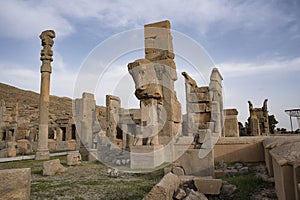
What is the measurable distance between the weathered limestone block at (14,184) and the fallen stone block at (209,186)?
3.01 m

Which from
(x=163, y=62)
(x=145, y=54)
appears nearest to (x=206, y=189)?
(x=163, y=62)

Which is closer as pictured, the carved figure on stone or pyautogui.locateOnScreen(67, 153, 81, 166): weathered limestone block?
pyautogui.locateOnScreen(67, 153, 81, 166): weathered limestone block

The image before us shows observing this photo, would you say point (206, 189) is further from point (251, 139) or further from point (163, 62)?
point (163, 62)

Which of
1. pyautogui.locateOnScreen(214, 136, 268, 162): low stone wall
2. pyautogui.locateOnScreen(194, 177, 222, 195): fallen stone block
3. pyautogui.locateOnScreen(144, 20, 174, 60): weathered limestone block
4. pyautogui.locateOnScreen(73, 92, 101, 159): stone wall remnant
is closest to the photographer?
pyautogui.locateOnScreen(194, 177, 222, 195): fallen stone block

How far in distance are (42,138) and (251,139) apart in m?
10.5

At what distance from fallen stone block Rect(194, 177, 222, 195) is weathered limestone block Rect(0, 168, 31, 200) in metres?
3.01

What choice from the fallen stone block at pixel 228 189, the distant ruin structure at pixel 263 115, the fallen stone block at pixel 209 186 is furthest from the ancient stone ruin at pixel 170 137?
the distant ruin structure at pixel 263 115

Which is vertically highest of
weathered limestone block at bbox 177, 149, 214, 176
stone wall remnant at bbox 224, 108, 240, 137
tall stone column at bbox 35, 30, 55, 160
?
tall stone column at bbox 35, 30, 55, 160

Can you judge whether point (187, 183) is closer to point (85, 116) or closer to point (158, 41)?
point (158, 41)

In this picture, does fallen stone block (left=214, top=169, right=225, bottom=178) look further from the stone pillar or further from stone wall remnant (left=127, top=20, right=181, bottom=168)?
the stone pillar

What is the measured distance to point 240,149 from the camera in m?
6.75

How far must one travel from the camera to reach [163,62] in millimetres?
10367

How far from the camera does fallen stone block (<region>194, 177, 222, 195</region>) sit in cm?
428

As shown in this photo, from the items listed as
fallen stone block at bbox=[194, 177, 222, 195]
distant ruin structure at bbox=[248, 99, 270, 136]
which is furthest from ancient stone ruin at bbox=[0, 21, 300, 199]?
distant ruin structure at bbox=[248, 99, 270, 136]
